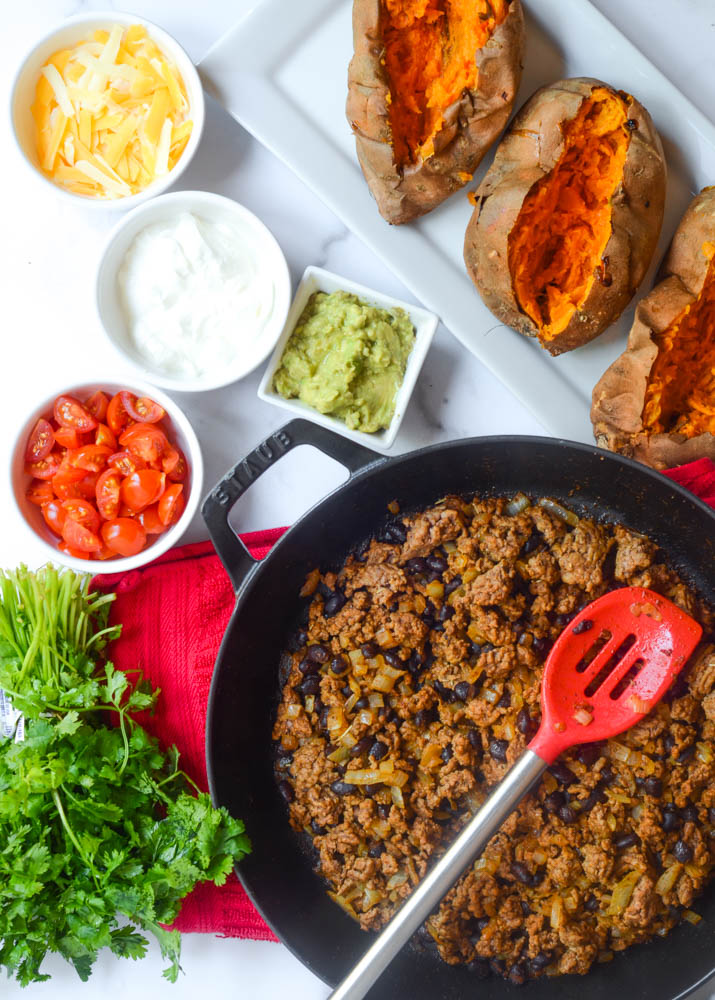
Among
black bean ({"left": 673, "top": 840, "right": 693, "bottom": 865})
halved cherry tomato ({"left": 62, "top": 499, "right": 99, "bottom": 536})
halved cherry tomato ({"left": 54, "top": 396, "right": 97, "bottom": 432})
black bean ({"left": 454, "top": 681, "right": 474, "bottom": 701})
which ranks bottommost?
halved cherry tomato ({"left": 62, "top": 499, "right": 99, "bottom": 536})

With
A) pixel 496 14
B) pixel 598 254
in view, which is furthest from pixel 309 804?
pixel 496 14

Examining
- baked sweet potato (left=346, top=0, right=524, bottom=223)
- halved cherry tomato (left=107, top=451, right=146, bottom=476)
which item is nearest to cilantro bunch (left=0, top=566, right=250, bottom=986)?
halved cherry tomato (left=107, top=451, right=146, bottom=476)

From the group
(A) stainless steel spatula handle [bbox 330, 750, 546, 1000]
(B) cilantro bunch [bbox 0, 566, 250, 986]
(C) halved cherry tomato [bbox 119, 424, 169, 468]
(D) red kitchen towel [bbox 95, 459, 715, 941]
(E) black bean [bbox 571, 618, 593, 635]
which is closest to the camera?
(A) stainless steel spatula handle [bbox 330, 750, 546, 1000]

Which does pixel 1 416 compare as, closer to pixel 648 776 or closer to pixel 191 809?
pixel 191 809

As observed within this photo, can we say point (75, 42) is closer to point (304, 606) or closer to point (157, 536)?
point (157, 536)

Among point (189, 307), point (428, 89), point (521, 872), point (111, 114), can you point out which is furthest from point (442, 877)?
point (111, 114)

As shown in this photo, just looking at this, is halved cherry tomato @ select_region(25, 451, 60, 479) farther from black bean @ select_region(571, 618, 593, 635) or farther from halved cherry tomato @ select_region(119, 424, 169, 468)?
black bean @ select_region(571, 618, 593, 635)

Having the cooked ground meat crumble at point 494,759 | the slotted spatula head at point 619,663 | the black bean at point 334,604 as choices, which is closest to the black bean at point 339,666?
the cooked ground meat crumble at point 494,759
